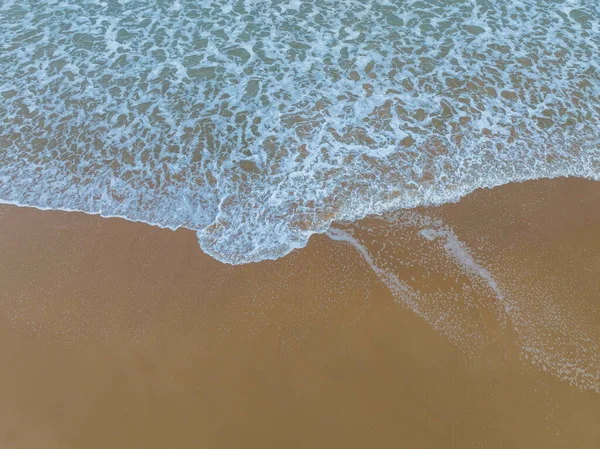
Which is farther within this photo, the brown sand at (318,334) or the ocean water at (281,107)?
the ocean water at (281,107)

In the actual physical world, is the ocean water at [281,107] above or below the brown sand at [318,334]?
above

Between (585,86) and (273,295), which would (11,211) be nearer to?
(273,295)

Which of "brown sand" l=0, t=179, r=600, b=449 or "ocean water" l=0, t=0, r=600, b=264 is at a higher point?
"ocean water" l=0, t=0, r=600, b=264

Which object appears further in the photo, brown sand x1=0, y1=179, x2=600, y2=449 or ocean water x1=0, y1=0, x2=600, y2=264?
ocean water x1=0, y1=0, x2=600, y2=264

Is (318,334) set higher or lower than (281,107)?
lower

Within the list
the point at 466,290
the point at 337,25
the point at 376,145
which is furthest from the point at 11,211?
the point at 337,25

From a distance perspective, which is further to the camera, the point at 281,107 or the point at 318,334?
the point at 281,107
